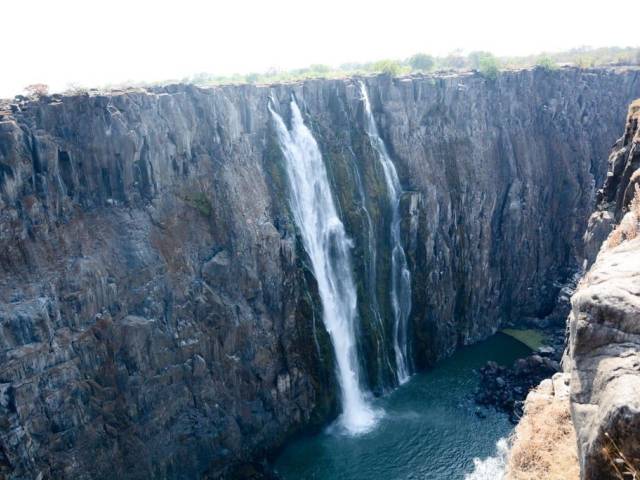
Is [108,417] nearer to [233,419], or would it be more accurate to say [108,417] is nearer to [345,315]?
[233,419]

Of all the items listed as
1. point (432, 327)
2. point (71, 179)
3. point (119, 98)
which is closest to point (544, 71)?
point (432, 327)

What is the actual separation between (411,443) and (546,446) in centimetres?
1991

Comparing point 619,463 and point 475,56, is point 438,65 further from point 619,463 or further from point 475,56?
point 619,463

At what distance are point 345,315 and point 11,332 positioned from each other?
1991cm

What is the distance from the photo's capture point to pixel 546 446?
1238 centimetres

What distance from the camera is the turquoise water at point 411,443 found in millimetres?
29391

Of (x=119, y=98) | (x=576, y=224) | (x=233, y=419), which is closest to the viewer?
(x=119, y=98)

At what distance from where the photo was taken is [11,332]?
902 inches

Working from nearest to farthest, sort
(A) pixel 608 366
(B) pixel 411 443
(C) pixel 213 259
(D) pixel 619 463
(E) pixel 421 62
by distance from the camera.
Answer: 1. (D) pixel 619 463
2. (A) pixel 608 366
3. (C) pixel 213 259
4. (B) pixel 411 443
5. (E) pixel 421 62

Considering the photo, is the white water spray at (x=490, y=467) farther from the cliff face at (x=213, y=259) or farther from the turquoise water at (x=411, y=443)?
the cliff face at (x=213, y=259)

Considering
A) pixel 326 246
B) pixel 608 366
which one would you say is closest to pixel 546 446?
pixel 608 366

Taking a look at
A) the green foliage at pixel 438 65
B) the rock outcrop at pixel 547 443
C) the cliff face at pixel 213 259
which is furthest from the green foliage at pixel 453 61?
the rock outcrop at pixel 547 443

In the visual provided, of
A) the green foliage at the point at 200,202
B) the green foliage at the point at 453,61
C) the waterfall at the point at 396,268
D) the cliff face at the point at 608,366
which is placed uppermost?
the green foliage at the point at 453,61

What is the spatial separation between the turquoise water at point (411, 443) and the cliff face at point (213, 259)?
2119 mm
